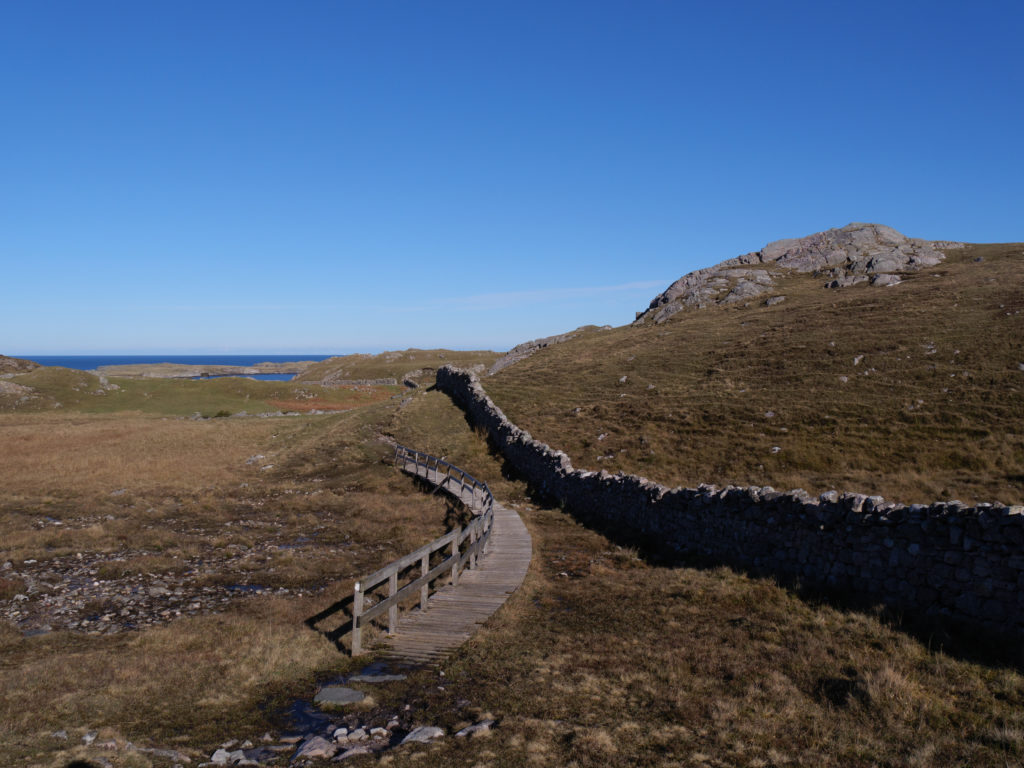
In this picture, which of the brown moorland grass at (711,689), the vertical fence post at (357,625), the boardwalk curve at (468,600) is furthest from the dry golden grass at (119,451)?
the brown moorland grass at (711,689)

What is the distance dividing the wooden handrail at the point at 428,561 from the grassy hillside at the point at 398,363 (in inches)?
2805

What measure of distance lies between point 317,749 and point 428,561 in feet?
25.2

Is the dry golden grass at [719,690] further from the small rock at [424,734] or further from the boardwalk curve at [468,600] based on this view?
the boardwalk curve at [468,600]

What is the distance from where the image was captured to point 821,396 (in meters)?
31.0

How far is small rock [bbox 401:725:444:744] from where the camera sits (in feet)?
23.0

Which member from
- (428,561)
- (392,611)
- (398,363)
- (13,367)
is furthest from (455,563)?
(13,367)

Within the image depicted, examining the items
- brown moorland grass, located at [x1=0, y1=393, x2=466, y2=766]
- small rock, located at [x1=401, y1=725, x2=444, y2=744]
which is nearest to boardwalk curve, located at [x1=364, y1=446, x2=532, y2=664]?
brown moorland grass, located at [x1=0, y1=393, x2=466, y2=766]

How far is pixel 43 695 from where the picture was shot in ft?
27.2

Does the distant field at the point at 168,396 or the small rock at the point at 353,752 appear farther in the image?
the distant field at the point at 168,396

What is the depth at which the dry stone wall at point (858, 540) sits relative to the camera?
9.47 m

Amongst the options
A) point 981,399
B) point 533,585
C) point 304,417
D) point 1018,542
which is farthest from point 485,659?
point 304,417

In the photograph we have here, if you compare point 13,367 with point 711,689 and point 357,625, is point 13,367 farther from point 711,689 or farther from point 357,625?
point 711,689

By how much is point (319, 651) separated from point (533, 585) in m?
5.17

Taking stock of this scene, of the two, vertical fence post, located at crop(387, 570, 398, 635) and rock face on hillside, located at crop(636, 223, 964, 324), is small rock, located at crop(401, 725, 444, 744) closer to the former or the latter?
vertical fence post, located at crop(387, 570, 398, 635)
